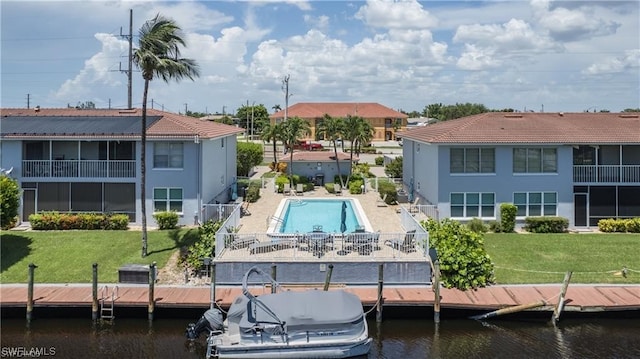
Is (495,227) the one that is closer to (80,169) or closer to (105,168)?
(105,168)

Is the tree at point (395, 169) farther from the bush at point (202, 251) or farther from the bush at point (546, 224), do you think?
the bush at point (202, 251)

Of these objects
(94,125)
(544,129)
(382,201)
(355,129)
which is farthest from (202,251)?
(355,129)

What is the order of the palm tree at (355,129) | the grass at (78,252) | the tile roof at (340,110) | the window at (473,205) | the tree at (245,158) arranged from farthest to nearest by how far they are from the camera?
the tile roof at (340,110) < the tree at (245,158) < the palm tree at (355,129) < the window at (473,205) < the grass at (78,252)

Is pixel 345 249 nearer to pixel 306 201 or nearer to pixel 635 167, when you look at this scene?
pixel 306 201

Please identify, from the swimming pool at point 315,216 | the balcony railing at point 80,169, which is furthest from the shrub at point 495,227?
the balcony railing at point 80,169

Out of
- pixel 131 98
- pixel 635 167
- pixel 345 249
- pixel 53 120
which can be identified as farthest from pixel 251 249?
pixel 131 98

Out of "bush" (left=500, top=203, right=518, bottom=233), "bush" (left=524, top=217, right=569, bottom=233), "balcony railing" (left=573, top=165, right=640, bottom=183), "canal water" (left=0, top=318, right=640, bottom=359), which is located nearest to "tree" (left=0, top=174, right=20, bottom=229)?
"canal water" (left=0, top=318, right=640, bottom=359)
